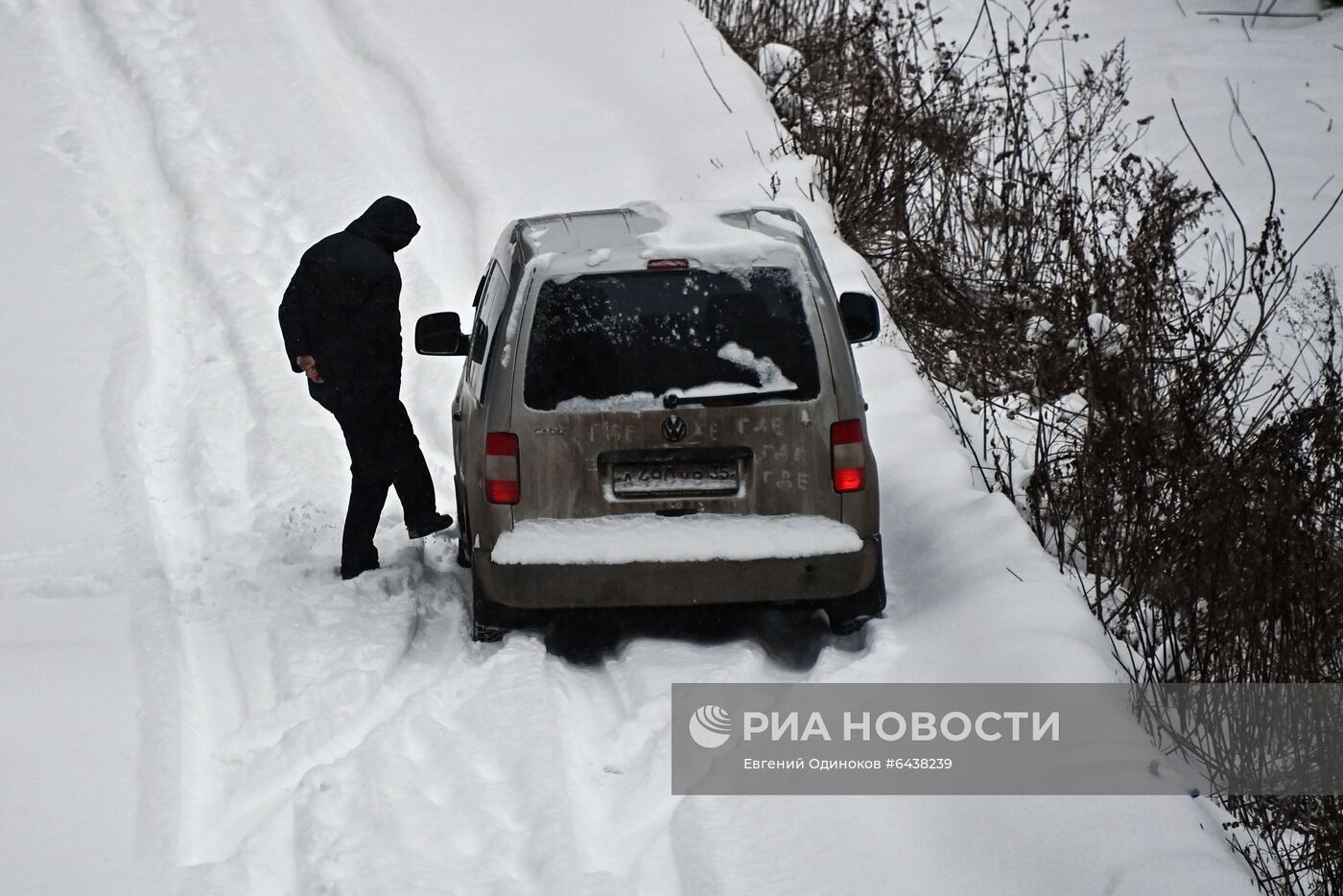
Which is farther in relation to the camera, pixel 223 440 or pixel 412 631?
pixel 223 440

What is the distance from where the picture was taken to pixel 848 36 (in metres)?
14.4

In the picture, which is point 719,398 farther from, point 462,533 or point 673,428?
point 462,533

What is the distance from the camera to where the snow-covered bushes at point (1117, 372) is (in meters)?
5.32

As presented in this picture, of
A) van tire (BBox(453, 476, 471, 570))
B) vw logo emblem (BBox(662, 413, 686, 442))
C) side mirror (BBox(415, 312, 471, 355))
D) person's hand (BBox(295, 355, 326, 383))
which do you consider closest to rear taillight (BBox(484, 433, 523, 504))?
vw logo emblem (BBox(662, 413, 686, 442))

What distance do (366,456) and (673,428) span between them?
7.01 ft

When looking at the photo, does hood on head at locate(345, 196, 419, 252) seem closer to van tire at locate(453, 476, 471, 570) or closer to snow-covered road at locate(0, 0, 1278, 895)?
van tire at locate(453, 476, 471, 570)

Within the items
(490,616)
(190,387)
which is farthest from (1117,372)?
(190,387)

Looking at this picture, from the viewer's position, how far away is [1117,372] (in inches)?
282

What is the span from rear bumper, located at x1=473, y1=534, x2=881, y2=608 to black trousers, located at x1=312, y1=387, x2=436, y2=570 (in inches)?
57.8

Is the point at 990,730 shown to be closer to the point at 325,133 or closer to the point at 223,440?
the point at 223,440

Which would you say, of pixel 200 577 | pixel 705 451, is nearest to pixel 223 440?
pixel 200 577

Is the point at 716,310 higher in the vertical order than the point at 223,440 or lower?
higher

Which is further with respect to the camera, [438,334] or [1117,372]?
[1117,372]

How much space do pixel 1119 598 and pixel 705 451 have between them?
2203mm
